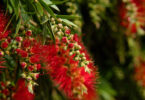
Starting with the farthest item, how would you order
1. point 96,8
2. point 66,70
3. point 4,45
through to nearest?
point 96,8 < point 66,70 < point 4,45

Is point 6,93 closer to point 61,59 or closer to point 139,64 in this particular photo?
point 61,59

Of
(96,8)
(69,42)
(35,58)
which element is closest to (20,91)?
(35,58)

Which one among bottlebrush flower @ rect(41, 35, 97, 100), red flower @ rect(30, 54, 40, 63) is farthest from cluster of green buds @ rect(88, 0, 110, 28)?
red flower @ rect(30, 54, 40, 63)

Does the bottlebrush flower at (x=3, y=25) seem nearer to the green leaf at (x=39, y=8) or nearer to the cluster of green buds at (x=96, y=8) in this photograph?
the green leaf at (x=39, y=8)

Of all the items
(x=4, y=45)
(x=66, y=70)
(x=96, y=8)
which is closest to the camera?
(x=4, y=45)

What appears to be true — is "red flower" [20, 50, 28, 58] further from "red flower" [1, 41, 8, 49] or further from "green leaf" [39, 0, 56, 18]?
"green leaf" [39, 0, 56, 18]

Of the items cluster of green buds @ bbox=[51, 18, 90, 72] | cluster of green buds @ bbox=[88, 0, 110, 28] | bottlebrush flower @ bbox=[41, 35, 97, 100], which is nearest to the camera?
cluster of green buds @ bbox=[51, 18, 90, 72]

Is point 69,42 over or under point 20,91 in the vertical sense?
over

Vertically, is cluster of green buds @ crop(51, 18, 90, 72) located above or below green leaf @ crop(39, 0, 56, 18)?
below

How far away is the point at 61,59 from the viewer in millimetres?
1031

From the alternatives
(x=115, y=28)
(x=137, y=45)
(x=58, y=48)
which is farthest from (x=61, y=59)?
(x=137, y=45)

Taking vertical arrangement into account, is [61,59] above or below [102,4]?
below

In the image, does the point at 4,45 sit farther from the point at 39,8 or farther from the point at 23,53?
the point at 39,8

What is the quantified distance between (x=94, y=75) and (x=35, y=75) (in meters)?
0.24
